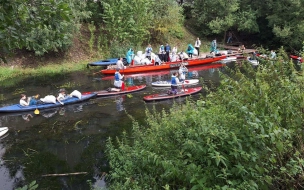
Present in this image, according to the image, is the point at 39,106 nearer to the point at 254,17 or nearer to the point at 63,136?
the point at 63,136

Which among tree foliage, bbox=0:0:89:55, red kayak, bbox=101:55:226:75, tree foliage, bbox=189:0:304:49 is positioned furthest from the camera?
tree foliage, bbox=189:0:304:49

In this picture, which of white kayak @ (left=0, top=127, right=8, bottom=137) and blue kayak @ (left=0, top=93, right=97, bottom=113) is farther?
blue kayak @ (left=0, top=93, right=97, bottom=113)

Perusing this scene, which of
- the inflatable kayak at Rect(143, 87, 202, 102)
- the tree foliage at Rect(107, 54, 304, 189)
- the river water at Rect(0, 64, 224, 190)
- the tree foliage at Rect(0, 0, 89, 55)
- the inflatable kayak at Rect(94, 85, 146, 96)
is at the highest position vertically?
the tree foliage at Rect(0, 0, 89, 55)

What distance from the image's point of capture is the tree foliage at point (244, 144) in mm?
3842

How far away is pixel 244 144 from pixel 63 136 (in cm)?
801

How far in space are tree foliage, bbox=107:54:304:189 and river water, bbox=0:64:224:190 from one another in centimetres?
188

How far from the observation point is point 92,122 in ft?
39.0

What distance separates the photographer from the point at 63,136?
35.0 feet

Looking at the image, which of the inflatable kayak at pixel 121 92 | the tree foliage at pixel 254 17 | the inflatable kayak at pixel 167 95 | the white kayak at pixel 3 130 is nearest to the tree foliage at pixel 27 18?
the white kayak at pixel 3 130

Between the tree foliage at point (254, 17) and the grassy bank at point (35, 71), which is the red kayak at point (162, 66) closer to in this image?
the grassy bank at point (35, 71)

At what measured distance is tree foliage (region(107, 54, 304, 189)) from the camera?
384 centimetres

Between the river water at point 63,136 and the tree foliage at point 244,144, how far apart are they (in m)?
1.88

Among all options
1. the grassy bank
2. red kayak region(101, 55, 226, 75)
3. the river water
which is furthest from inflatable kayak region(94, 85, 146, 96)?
the grassy bank

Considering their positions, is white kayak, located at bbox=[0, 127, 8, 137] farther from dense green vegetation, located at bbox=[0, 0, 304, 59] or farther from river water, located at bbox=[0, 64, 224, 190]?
dense green vegetation, located at bbox=[0, 0, 304, 59]
